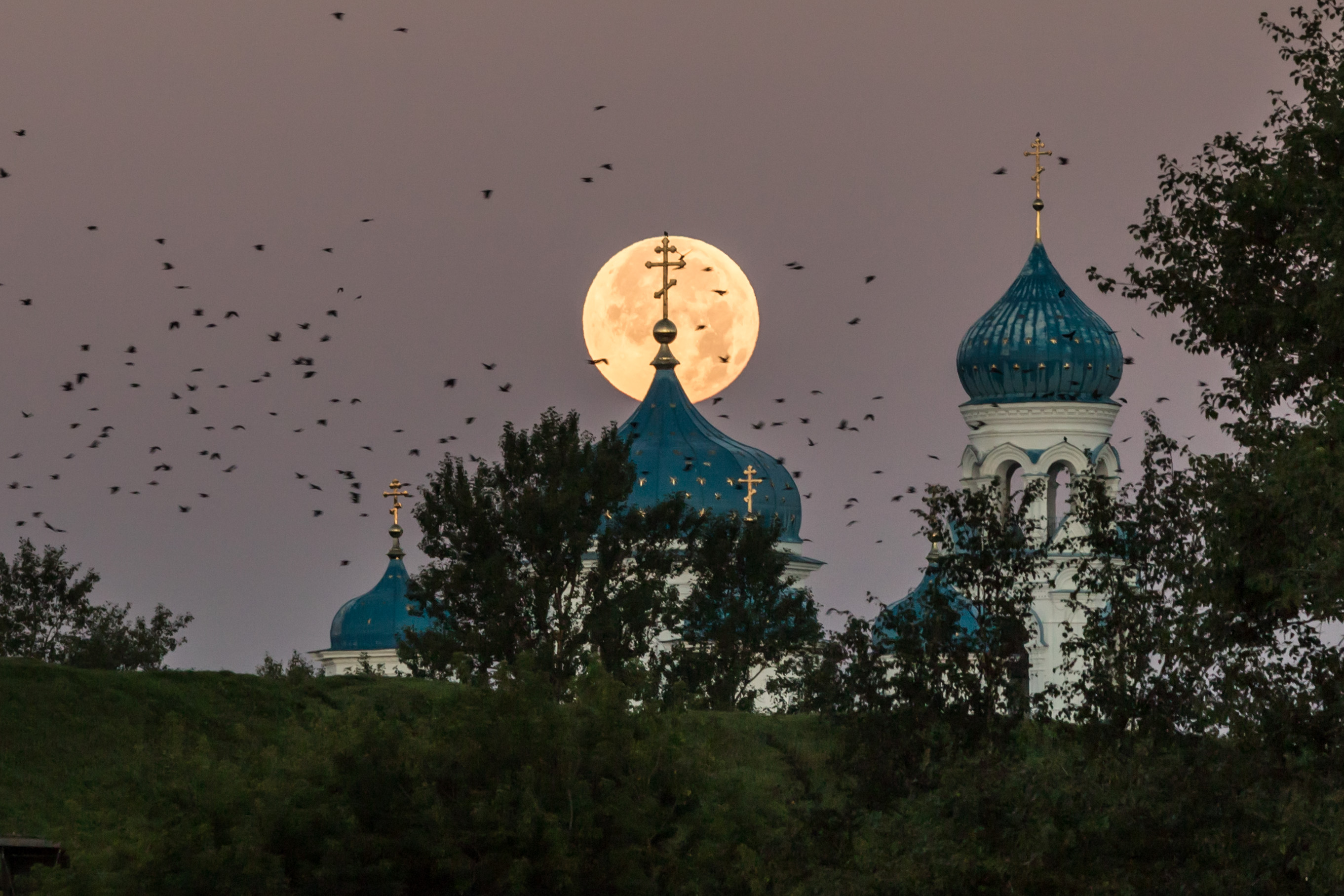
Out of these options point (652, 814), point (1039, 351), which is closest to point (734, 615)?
point (1039, 351)

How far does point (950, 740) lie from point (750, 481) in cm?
3180

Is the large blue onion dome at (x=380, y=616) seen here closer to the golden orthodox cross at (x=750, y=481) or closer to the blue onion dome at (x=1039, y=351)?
the golden orthodox cross at (x=750, y=481)

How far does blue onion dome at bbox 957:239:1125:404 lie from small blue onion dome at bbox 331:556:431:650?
14.8m

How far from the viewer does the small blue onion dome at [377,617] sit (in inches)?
2507

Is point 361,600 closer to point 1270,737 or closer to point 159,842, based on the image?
point 159,842

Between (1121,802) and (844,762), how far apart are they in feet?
25.9

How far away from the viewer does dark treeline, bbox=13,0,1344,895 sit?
18.6 m

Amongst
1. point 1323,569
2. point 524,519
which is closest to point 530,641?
point 524,519

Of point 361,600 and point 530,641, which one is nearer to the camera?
point 530,641

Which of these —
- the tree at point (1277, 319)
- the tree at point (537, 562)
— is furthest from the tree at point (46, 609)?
the tree at point (1277, 319)

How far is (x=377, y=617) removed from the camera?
64062mm

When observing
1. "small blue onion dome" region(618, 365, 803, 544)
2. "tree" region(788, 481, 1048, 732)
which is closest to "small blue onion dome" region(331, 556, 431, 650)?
"small blue onion dome" region(618, 365, 803, 544)

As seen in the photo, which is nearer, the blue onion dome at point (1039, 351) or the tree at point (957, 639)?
the tree at point (957, 639)

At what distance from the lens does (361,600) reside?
6506cm
